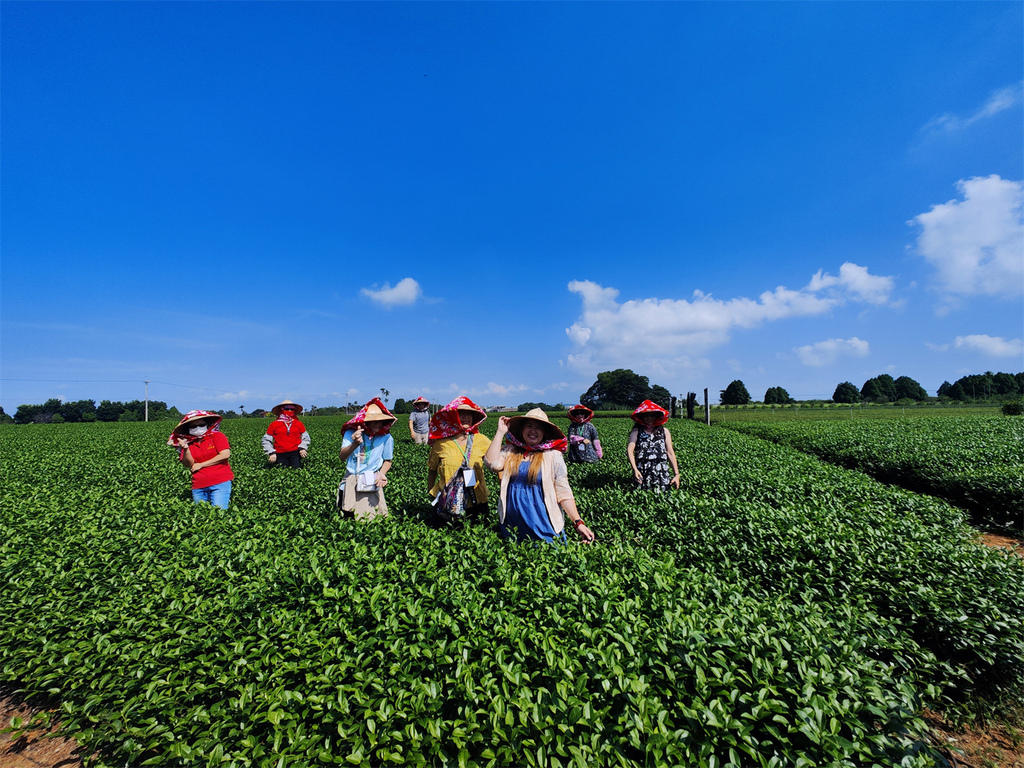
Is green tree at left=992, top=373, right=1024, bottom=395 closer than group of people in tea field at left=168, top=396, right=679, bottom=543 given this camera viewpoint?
No

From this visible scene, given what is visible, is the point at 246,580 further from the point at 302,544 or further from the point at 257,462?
the point at 257,462

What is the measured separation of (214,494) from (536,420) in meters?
4.83

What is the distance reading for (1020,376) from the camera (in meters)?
80.8

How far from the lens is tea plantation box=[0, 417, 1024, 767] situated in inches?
74.5

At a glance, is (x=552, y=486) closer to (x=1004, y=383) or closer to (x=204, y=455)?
(x=204, y=455)

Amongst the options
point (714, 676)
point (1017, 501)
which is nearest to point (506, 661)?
point (714, 676)

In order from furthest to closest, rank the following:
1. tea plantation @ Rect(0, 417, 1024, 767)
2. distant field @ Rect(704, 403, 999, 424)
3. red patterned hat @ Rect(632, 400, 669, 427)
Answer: distant field @ Rect(704, 403, 999, 424) → red patterned hat @ Rect(632, 400, 669, 427) → tea plantation @ Rect(0, 417, 1024, 767)

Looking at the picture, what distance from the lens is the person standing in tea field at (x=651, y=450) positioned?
6562 mm

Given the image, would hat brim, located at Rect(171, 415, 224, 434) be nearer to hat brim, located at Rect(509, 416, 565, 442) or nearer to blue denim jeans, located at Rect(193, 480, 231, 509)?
blue denim jeans, located at Rect(193, 480, 231, 509)

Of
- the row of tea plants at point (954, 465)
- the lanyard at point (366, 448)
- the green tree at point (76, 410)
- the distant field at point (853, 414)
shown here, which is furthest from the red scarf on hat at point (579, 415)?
the green tree at point (76, 410)

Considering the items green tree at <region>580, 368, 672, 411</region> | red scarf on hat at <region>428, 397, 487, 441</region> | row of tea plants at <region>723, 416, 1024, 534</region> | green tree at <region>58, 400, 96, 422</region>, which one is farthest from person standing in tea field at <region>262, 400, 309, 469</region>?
green tree at <region>58, 400, 96, 422</region>

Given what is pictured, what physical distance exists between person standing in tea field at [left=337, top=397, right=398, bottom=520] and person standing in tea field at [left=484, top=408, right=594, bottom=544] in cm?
189

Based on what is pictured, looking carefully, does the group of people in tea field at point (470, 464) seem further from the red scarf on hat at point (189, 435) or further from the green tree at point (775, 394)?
the green tree at point (775, 394)

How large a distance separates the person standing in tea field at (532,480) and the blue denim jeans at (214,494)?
4282 mm
